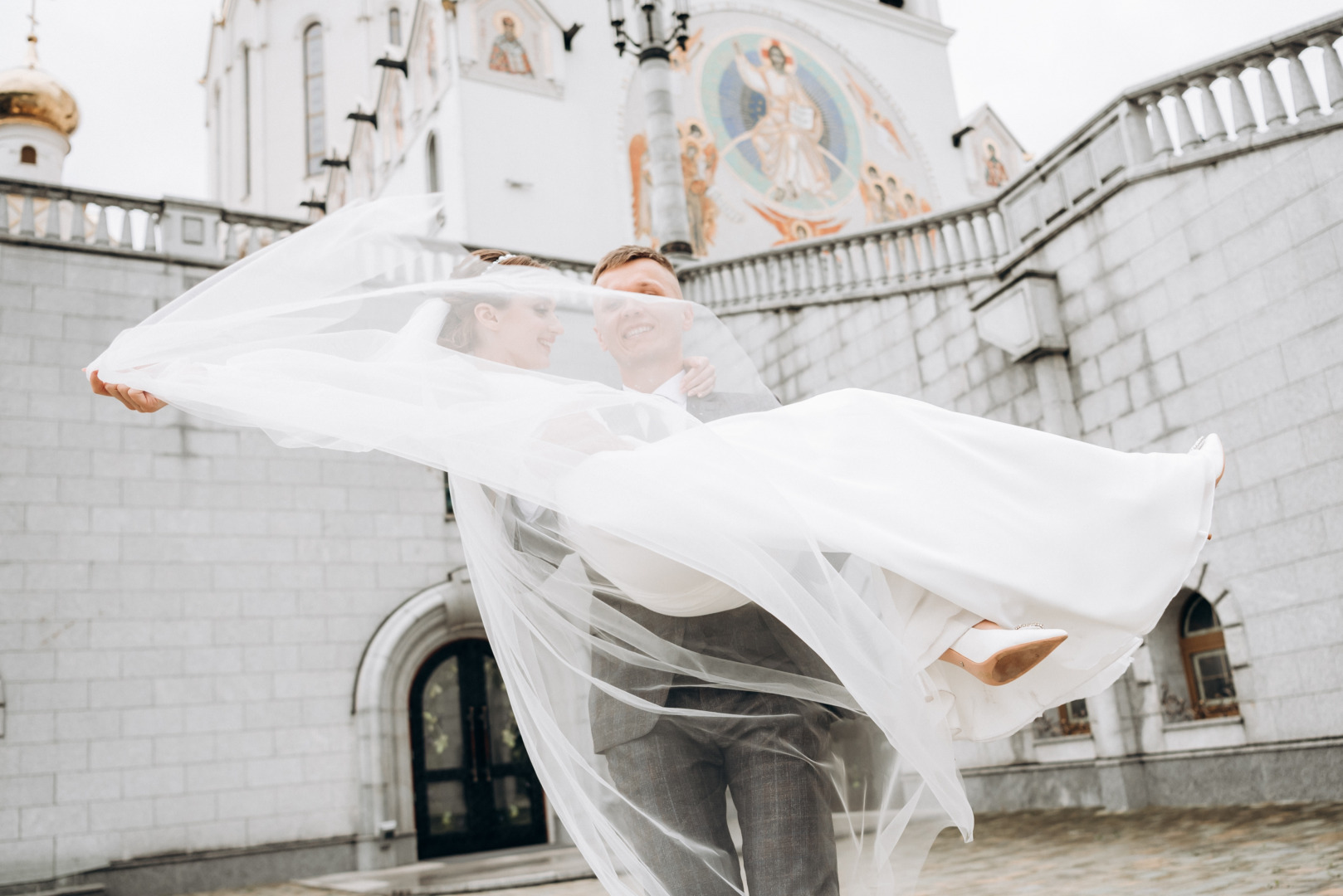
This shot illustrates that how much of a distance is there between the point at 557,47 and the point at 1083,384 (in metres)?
13.1

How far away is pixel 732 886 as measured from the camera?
78.0 inches

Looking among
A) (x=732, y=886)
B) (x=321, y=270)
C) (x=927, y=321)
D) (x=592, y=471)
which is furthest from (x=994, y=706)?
(x=927, y=321)

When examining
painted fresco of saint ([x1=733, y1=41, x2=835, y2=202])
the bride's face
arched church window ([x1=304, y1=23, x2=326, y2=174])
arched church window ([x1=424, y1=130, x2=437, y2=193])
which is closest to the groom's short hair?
the bride's face

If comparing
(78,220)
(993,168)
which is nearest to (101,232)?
(78,220)

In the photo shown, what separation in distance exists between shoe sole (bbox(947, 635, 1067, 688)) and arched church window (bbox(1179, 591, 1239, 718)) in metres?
7.74

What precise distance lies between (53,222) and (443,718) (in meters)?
6.73

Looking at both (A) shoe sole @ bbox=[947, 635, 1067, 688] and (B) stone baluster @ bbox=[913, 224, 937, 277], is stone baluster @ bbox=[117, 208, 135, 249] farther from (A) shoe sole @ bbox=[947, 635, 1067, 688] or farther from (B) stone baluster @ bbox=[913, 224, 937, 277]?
(A) shoe sole @ bbox=[947, 635, 1067, 688]

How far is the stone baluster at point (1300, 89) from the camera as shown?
7.83 meters

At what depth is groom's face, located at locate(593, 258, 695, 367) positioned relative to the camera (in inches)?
94.0

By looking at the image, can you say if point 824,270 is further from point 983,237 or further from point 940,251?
point 983,237

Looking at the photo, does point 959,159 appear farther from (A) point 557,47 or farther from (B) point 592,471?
(B) point 592,471

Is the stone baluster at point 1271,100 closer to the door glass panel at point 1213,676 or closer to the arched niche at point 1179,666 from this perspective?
the arched niche at point 1179,666

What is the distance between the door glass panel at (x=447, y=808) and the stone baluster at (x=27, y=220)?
23.6 feet

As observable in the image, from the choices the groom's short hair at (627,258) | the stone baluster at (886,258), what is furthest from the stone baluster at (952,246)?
the groom's short hair at (627,258)
